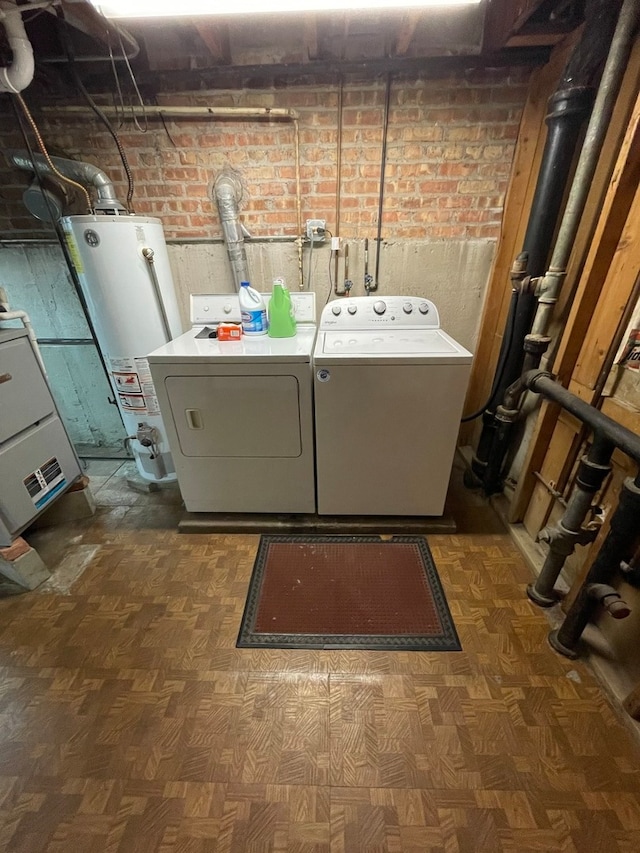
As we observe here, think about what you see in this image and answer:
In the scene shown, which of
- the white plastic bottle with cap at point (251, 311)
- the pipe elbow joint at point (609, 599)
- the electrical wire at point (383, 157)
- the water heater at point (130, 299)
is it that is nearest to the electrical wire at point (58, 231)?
the water heater at point (130, 299)

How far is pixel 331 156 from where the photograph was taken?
6.01 feet

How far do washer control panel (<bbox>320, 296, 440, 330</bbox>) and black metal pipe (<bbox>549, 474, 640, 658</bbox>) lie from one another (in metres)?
1.19

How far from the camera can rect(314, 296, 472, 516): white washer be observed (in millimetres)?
1450

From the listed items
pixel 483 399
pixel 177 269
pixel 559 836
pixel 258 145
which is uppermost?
pixel 258 145

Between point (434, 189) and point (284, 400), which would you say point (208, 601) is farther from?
point (434, 189)

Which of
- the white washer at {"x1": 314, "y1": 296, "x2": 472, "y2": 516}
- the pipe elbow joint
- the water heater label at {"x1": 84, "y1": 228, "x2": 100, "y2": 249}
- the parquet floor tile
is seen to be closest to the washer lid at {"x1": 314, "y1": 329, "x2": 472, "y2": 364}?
the white washer at {"x1": 314, "y1": 296, "x2": 472, "y2": 516}

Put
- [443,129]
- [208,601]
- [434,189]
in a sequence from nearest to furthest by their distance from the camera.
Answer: [208,601], [443,129], [434,189]

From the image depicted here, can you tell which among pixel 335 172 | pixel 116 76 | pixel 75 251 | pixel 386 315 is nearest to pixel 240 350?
pixel 386 315

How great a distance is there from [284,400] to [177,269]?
1.25m

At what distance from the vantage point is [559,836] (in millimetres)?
891

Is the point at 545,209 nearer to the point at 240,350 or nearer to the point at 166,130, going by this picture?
the point at 240,350

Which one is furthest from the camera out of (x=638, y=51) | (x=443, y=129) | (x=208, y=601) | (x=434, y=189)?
(x=434, y=189)

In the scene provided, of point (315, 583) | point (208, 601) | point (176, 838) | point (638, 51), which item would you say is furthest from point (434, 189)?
point (176, 838)

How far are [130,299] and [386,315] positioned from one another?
4.50 feet
